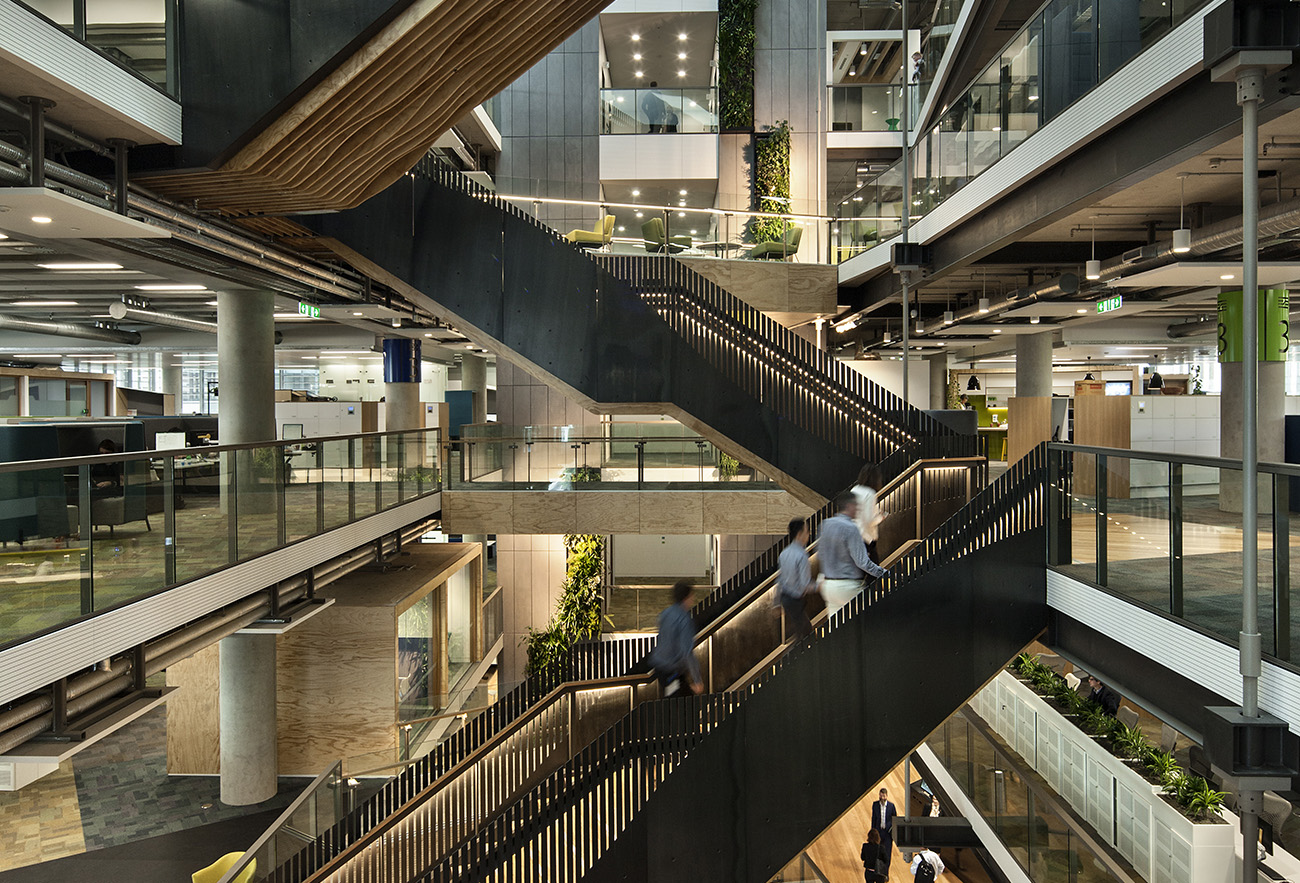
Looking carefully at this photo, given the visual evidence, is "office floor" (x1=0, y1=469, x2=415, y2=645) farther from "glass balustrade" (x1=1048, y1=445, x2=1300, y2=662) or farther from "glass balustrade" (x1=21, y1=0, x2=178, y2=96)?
"glass balustrade" (x1=1048, y1=445, x2=1300, y2=662)

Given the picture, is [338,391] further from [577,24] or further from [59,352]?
[577,24]

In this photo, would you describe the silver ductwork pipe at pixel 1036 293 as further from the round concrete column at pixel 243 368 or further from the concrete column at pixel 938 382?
the concrete column at pixel 938 382

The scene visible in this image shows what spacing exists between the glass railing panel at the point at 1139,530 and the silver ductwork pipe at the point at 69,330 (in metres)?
18.5

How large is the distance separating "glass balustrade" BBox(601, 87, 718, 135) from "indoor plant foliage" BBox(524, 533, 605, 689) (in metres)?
9.43

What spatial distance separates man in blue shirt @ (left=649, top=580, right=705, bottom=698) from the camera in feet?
25.8

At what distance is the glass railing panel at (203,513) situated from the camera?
7051 millimetres

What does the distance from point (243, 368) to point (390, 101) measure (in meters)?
6.78

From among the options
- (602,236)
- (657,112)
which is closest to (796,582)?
(602,236)

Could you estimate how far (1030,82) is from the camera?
306 inches

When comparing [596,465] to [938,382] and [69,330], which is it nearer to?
[69,330]

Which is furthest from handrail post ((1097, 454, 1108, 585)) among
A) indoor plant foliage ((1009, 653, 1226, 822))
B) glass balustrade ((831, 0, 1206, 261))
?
indoor plant foliage ((1009, 653, 1226, 822))

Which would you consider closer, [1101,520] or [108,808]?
[1101,520]

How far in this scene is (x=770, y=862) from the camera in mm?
6754

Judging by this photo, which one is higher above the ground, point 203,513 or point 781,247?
point 781,247
